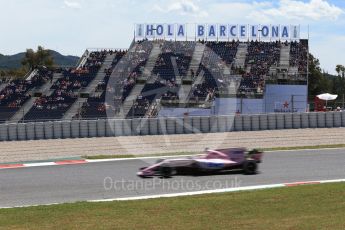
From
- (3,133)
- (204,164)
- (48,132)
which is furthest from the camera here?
(48,132)

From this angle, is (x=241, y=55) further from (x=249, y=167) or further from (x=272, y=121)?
(x=249, y=167)

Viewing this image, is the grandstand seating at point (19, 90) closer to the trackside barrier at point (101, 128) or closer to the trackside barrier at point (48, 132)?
the trackside barrier at point (48, 132)

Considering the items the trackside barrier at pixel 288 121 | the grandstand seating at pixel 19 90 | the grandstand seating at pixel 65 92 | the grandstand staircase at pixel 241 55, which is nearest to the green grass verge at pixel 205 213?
the trackside barrier at pixel 288 121

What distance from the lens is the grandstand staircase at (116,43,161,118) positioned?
121ft

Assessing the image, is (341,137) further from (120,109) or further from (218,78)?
(218,78)

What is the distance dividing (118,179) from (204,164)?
7.55ft

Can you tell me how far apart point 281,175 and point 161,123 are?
33.3 ft

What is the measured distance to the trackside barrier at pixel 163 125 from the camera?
2284cm

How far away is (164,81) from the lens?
148 feet

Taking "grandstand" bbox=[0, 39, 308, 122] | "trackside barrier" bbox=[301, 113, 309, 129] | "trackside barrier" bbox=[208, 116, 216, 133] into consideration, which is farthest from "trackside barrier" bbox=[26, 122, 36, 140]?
"trackside barrier" bbox=[301, 113, 309, 129]

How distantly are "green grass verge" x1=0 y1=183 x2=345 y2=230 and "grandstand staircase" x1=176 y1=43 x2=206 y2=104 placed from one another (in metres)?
24.8

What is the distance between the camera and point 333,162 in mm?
17078

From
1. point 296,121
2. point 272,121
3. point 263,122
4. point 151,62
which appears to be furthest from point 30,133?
point 151,62

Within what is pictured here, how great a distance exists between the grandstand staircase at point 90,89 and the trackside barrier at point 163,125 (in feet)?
37.9
